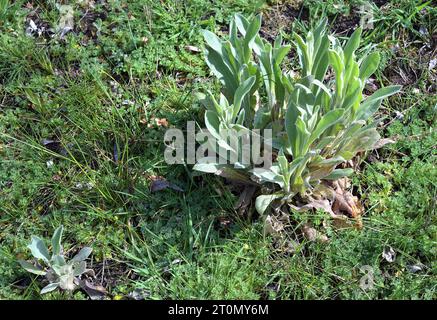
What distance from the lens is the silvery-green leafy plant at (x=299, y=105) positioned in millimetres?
2588

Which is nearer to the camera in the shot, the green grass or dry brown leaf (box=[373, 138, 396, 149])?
the green grass

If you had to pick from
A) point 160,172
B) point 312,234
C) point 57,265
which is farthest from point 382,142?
point 57,265

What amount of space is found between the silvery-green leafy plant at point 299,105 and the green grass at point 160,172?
25 cm

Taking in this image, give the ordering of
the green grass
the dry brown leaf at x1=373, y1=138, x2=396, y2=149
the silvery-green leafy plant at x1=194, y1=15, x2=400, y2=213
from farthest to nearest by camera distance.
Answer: the dry brown leaf at x1=373, y1=138, x2=396, y2=149
the green grass
the silvery-green leafy plant at x1=194, y1=15, x2=400, y2=213

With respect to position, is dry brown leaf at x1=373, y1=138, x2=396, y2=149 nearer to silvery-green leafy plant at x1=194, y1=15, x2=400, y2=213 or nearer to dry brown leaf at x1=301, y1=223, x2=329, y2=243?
A: silvery-green leafy plant at x1=194, y1=15, x2=400, y2=213

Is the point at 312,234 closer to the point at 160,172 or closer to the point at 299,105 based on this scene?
the point at 299,105

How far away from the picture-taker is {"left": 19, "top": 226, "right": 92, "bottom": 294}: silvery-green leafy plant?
Result: 269 centimetres

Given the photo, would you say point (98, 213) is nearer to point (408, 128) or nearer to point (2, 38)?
point (2, 38)

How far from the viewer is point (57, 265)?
2.69 metres

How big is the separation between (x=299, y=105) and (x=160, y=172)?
2.84ft

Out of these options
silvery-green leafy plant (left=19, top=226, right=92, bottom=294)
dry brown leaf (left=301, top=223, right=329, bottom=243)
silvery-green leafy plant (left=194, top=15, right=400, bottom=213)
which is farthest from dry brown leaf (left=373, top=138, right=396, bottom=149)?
silvery-green leafy plant (left=19, top=226, right=92, bottom=294)

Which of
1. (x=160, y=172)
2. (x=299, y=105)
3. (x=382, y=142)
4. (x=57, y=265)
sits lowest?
(x=57, y=265)

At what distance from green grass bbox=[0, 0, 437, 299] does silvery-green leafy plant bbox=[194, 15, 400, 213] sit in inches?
9.9

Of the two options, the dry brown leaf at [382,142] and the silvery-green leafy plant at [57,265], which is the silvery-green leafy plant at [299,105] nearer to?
the dry brown leaf at [382,142]
